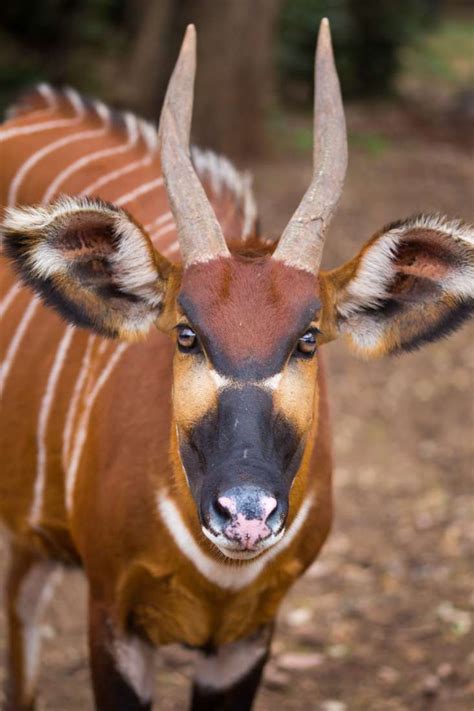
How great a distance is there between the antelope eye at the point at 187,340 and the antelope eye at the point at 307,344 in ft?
0.86

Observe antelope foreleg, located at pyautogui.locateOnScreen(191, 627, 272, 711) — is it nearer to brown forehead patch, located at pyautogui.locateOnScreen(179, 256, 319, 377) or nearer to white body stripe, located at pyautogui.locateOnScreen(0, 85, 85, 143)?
brown forehead patch, located at pyautogui.locateOnScreen(179, 256, 319, 377)

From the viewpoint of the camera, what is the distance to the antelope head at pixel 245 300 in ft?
9.76

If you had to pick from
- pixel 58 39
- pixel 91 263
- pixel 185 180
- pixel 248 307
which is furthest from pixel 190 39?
pixel 58 39

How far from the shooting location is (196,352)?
10.4 feet

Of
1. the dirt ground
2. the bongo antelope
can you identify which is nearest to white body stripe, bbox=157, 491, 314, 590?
the bongo antelope

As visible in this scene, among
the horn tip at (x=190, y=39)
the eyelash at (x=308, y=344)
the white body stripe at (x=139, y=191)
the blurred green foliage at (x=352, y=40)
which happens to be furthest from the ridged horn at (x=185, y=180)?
the blurred green foliage at (x=352, y=40)

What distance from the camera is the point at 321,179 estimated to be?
3445 millimetres

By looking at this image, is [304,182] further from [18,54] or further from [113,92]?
[18,54]

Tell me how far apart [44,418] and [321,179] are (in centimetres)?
133

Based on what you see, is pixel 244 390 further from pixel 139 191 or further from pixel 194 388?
pixel 139 191

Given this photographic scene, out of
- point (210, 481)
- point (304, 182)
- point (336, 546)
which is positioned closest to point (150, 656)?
point (210, 481)

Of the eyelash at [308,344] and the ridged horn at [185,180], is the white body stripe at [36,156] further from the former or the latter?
the eyelash at [308,344]

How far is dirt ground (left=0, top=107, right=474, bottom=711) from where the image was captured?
16.7 feet

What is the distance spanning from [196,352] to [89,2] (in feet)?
31.4
